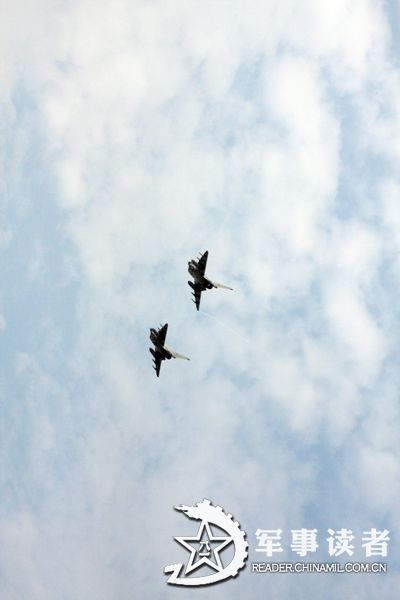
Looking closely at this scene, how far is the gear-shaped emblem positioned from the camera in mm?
158000

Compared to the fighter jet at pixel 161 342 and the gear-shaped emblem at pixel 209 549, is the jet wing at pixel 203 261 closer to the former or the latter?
the fighter jet at pixel 161 342

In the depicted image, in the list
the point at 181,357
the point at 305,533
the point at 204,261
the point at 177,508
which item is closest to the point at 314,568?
the point at 305,533

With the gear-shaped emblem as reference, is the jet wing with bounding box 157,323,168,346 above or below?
above

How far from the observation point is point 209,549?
6299 inches

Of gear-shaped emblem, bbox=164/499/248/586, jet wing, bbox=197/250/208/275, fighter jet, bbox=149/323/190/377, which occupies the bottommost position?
gear-shaped emblem, bbox=164/499/248/586

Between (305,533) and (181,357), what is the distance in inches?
2279

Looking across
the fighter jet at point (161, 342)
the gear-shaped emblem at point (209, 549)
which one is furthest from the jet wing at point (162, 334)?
the gear-shaped emblem at point (209, 549)

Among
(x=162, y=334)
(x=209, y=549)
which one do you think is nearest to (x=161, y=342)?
(x=162, y=334)

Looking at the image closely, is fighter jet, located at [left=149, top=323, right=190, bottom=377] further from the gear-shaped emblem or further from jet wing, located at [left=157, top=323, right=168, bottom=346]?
the gear-shaped emblem

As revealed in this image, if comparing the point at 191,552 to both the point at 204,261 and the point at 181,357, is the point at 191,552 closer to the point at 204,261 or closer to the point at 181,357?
the point at 181,357

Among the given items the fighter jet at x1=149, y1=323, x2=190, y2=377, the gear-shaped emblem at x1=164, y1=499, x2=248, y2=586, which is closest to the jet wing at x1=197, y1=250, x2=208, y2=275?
the fighter jet at x1=149, y1=323, x2=190, y2=377

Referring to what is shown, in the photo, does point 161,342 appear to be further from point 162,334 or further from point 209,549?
point 209,549

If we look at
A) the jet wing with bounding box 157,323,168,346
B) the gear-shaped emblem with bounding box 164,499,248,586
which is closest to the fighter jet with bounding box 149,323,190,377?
the jet wing with bounding box 157,323,168,346

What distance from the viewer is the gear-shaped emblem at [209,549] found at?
158 meters
